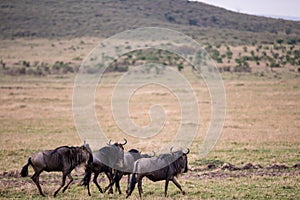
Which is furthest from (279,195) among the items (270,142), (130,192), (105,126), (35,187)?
(105,126)

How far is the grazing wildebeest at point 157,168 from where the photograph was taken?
473 inches

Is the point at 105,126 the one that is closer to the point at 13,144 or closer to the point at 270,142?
the point at 13,144

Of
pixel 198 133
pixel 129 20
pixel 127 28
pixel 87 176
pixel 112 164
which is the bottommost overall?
pixel 198 133

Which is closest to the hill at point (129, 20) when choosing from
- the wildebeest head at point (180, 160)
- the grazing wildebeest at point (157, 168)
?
the wildebeest head at point (180, 160)

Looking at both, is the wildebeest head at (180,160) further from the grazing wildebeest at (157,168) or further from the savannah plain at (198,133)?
the savannah plain at (198,133)

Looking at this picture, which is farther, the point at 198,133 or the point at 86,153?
the point at 198,133

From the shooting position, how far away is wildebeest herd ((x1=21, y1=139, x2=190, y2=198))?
12086 millimetres

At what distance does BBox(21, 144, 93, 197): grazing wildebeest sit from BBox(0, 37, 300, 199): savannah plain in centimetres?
57

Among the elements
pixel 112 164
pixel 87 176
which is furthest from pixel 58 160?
pixel 112 164

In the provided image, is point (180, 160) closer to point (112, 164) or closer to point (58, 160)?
point (112, 164)

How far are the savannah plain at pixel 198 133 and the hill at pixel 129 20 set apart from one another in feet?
125

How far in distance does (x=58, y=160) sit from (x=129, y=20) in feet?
289

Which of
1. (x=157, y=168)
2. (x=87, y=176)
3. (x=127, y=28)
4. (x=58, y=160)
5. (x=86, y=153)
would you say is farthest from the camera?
(x=127, y=28)

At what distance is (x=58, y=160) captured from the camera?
12391 millimetres
